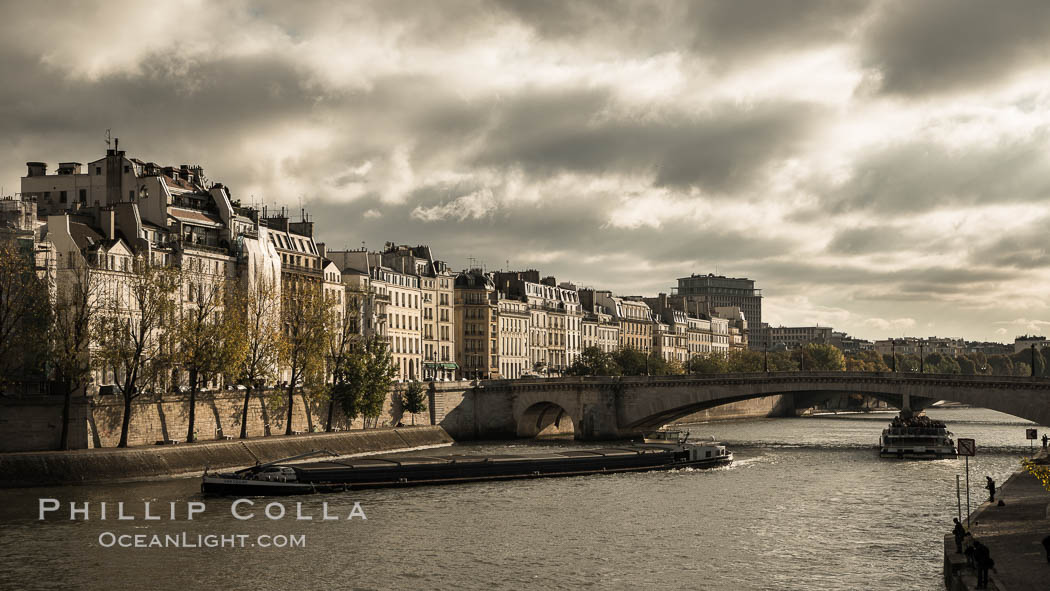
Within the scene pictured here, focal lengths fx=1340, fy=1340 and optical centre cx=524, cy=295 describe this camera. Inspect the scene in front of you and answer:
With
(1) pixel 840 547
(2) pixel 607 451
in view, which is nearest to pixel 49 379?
(2) pixel 607 451

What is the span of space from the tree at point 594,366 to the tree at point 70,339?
240ft

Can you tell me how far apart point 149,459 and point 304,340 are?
20.2 meters

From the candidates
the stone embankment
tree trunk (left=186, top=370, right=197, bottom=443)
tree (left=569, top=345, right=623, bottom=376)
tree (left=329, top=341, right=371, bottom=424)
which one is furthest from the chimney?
tree (left=569, top=345, right=623, bottom=376)

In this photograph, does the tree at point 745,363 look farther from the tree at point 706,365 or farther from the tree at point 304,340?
the tree at point 304,340

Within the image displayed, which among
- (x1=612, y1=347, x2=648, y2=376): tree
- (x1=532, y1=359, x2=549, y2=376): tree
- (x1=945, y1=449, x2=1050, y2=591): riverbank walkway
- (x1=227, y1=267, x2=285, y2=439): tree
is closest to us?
(x1=945, y1=449, x2=1050, y2=591): riverbank walkway

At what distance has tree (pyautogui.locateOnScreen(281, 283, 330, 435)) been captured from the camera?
88688 mm

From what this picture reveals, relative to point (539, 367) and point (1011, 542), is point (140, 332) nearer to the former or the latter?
point (1011, 542)

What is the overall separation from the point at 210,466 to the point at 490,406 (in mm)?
44945

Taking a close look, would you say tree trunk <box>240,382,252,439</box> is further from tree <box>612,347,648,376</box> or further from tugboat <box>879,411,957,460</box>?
tree <box>612,347,648,376</box>

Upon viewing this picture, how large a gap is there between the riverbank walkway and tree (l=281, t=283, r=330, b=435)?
46494mm

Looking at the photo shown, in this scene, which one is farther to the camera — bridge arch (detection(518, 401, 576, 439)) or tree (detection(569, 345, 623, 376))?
tree (detection(569, 345, 623, 376))

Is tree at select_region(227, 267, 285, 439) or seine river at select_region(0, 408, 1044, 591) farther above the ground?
tree at select_region(227, 267, 285, 439)

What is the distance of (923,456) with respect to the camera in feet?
307

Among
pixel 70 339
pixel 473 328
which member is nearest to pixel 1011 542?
pixel 70 339
